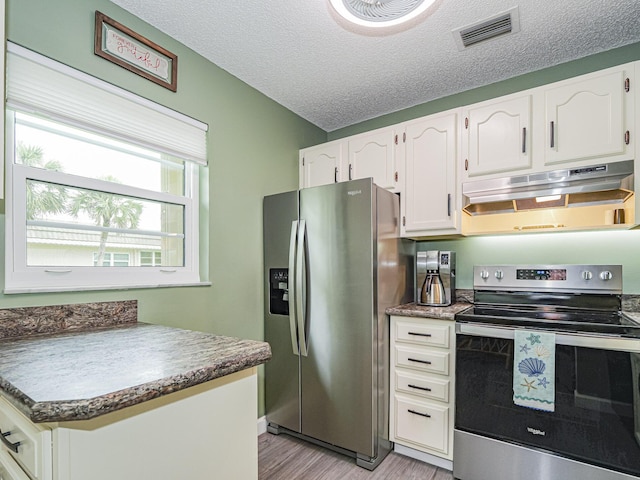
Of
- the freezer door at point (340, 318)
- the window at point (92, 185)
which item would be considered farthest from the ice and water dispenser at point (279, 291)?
the window at point (92, 185)

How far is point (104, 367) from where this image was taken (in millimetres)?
940

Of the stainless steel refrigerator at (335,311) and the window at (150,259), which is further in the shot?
the stainless steel refrigerator at (335,311)

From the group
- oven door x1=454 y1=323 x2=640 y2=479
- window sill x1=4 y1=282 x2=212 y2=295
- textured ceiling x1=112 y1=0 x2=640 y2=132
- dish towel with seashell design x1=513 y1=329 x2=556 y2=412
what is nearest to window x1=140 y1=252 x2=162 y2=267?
window sill x1=4 y1=282 x2=212 y2=295

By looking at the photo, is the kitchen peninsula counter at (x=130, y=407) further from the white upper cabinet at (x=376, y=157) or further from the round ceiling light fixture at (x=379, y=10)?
the white upper cabinet at (x=376, y=157)

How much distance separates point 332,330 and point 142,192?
141 cm

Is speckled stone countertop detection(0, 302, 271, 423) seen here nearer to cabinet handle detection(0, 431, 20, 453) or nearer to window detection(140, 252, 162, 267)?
cabinet handle detection(0, 431, 20, 453)

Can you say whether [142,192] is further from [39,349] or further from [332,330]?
[332,330]

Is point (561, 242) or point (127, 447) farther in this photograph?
point (561, 242)

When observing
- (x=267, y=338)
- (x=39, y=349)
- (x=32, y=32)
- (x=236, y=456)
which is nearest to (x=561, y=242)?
(x=267, y=338)

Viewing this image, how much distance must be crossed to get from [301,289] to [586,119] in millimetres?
1907

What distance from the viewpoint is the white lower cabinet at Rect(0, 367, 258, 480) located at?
2.44ft

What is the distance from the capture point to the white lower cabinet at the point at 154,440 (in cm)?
74

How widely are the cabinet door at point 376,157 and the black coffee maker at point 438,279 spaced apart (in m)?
0.57

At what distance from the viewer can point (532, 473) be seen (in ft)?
5.66
